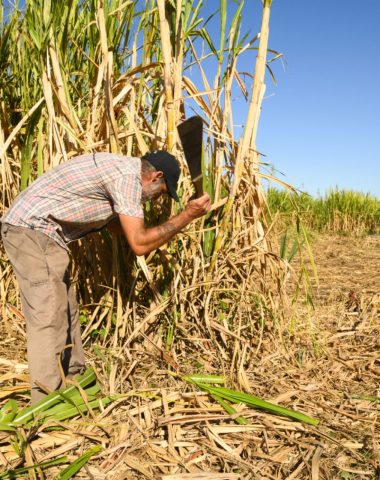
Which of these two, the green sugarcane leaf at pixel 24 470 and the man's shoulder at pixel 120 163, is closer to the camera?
the green sugarcane leaf at pixel 24 470

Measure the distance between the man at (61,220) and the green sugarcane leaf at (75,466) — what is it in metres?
0.49

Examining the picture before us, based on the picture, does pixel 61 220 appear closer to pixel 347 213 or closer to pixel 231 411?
pixel 231 411

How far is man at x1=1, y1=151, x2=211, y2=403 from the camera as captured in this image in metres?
2.07

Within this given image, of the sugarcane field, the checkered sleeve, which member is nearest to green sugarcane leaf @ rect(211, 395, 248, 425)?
the sugarcane field

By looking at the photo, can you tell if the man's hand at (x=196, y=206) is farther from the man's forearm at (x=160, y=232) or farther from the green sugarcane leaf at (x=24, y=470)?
the green sugarcane leaf at (x=24, y=470)

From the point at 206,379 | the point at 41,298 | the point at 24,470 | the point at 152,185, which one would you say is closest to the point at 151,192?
the point at 152,185

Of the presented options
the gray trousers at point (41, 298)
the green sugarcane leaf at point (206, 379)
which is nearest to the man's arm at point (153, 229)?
the gray trousers at point (41, 298)

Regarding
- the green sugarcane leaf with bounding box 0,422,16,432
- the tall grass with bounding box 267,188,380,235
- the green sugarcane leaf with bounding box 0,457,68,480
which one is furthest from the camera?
the tall grass with bounding box 267,188,380,235

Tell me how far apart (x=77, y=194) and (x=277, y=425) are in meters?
1.26

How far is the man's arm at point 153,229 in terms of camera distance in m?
2.05

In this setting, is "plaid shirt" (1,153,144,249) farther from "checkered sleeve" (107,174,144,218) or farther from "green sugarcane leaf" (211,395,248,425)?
"green sugarcane leaf" (211,395,248,425)

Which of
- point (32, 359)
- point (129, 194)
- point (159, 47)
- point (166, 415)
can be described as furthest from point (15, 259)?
point (159, 47)

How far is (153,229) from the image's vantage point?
206 centimetres

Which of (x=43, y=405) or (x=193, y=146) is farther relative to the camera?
(x=193, y=146)
